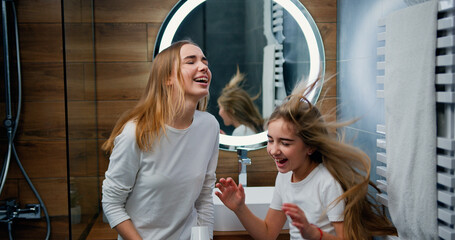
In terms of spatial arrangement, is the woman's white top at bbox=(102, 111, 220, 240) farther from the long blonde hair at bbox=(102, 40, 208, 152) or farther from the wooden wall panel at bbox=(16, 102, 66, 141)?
the wooden wall panel at bbox=(16, 102, 66, 141)

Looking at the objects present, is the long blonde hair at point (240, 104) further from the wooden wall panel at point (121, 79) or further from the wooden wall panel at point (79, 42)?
the wooden wall panel at point (79, 42)

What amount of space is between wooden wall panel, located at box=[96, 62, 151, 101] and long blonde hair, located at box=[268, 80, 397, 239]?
837 mm

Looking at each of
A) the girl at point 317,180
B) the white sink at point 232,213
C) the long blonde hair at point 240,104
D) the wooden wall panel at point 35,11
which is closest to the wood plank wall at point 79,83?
the wooden wall panel at point 35,11

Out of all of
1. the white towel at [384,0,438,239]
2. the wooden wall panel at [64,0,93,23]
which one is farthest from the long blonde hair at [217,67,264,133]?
the white towel at [384,0,438,239]

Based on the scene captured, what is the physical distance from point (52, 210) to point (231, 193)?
0.88 meters

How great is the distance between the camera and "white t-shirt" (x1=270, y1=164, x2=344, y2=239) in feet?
4.61

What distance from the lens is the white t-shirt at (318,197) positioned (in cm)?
141

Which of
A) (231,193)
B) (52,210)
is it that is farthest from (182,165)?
(52,210)

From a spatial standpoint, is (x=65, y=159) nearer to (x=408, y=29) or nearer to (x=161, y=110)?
(x=161, y=110)

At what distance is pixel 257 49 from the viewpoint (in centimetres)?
216

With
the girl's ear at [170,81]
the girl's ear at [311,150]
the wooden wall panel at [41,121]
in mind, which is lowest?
the girl's ear at [311,150]

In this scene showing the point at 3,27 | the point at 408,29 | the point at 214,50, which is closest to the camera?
the point at 408,29

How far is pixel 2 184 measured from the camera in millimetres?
1816

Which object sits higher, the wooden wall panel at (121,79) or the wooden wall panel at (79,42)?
the wooden wall panel at (79,42)
